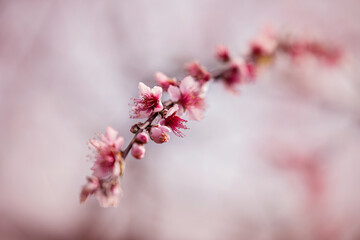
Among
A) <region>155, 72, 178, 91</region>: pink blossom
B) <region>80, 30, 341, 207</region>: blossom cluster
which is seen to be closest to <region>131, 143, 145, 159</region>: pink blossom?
<region>80, 30, 341, 207</region>: blossom cluster

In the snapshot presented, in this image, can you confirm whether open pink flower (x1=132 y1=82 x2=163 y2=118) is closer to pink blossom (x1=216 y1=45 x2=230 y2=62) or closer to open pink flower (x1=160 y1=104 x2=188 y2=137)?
open pink flower (x1=160 y1=104 x2=188 y2=137)

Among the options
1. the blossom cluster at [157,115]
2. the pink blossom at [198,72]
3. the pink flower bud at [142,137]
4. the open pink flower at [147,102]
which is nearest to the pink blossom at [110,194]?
the blossom cluster at [157,115]

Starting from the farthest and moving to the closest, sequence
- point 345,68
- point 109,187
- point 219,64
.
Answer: point 345,68
point 219,64
point 109,187

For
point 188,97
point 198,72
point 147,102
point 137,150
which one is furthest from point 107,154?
point 198,72

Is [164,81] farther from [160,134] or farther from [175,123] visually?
[160,134]

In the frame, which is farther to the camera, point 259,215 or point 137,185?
point 259,215

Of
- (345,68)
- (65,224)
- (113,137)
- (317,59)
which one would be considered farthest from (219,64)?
(65,224)

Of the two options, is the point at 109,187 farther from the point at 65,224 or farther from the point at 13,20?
the point at 65,224
